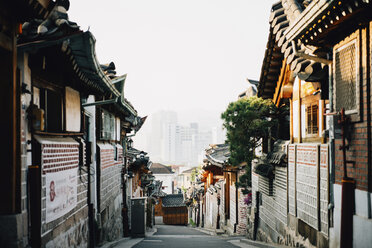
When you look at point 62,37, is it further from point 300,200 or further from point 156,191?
point 156,191

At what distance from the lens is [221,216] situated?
110 feet

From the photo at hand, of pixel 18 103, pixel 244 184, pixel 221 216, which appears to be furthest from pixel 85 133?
pixel 221 216

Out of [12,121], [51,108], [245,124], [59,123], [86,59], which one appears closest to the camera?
[12,121]

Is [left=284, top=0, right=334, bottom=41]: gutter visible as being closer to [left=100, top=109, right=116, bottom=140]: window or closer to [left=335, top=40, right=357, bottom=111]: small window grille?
[left=335, top=40, right=357, bottom=111]: small window grille

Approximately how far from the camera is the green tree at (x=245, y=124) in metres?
15.8

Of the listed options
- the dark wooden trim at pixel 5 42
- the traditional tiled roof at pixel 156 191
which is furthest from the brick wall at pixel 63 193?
the traditional tiled roof at pixel 156 191

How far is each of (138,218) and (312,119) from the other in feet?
52.0

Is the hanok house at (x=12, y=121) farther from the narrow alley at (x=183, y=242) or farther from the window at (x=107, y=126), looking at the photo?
the narrow alley at (x=183, y=242)

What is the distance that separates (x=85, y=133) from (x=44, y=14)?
24.6 ft

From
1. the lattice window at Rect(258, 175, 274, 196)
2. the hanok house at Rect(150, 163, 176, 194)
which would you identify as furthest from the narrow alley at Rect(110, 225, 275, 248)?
the hanok house at Rect(150, 163, 176, 194)

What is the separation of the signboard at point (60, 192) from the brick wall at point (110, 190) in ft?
14.5

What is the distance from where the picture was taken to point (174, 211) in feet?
194

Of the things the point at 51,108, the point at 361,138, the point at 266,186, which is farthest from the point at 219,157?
the point at 361,138

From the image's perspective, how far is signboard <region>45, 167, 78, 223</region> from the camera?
8969mm
